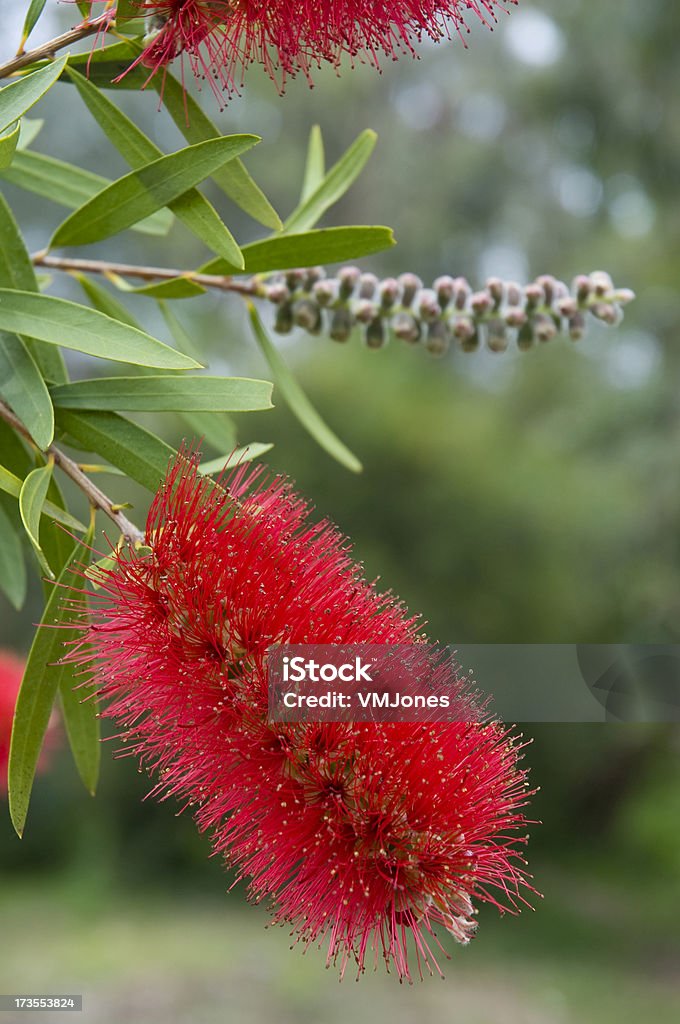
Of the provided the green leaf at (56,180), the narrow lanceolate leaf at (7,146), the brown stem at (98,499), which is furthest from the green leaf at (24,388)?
the green leaf at (56,180)

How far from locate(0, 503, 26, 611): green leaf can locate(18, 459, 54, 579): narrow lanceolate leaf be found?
190 millimetres

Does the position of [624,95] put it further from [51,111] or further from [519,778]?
[519,778]

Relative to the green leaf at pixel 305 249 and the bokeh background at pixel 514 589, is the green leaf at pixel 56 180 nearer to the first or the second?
the green leaf at pixel 305 249

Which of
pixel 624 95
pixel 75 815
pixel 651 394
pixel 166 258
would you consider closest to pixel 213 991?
pixel 75 815

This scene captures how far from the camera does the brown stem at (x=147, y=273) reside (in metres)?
0.66

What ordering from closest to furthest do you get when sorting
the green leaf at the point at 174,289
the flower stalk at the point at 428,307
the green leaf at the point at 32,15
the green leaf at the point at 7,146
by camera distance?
1. the green leaf at the point at 7,146
2. the green leaf at the point at 32,15
3. the green leaf at the point at 174,289
4. the flower stalk at the point at 428,307

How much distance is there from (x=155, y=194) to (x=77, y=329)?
0.09 metres

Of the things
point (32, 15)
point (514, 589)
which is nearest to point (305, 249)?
point (32, 15)

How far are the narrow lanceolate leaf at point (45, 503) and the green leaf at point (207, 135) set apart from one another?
18cm

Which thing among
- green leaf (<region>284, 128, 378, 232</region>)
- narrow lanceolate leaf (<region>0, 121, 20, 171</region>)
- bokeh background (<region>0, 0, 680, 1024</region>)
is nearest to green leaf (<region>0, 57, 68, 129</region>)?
narrow lanceolate leaf (<region>0, 121, 20, 171</region>)

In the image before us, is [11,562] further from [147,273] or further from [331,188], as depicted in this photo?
[331,188]

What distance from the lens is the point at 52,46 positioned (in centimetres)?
48

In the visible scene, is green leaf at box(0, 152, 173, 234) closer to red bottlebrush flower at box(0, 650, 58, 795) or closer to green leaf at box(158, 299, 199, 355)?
green leaf at box(158, 299, 199, 355)

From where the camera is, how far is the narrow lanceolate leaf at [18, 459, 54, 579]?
0.46 m
